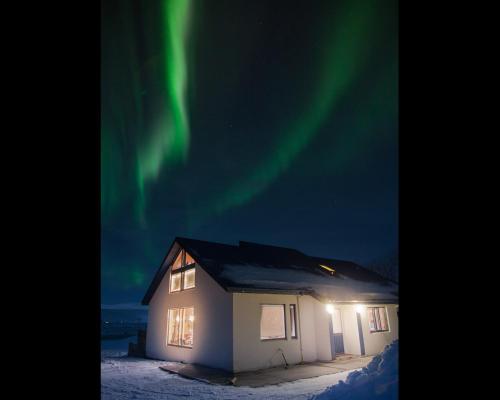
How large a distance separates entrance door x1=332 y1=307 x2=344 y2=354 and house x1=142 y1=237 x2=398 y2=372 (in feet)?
0.14

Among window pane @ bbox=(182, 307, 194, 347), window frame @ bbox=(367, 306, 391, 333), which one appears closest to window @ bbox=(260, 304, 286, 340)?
window pane @ bbox=(182, 307, 194, 347)

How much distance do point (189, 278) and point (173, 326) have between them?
2601 mm

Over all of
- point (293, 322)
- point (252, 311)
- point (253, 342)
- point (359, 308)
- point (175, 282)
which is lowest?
point (253, 342)

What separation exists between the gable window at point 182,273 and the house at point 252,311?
5 cm

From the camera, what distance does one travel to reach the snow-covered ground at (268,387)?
614cm

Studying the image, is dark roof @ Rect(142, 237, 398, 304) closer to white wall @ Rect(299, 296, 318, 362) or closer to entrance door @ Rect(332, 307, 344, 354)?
white wall @ Rect(299, 296, 318, 362)

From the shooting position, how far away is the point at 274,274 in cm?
1614

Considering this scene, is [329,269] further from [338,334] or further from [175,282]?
[175,282]

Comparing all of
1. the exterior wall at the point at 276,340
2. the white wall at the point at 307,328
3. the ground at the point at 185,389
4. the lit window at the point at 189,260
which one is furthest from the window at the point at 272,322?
the ground at the point at 185,389

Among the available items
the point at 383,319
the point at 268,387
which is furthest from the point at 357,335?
the point at 268,387
